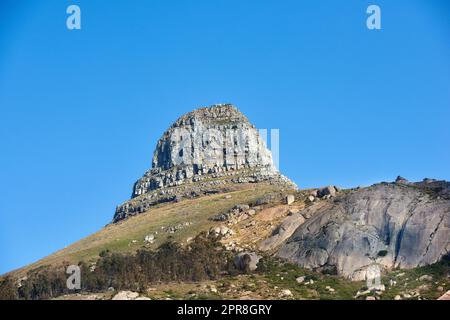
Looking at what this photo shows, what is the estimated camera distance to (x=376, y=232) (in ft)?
419

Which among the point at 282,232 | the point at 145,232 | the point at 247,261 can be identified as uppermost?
the point at 145,232

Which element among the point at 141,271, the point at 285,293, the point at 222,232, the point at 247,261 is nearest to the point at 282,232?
the point at 247,261

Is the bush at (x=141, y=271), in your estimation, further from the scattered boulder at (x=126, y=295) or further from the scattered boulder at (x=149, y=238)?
the scattered boulder at (x=149, y=238)

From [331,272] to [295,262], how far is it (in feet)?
27.5

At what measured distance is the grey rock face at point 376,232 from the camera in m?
122

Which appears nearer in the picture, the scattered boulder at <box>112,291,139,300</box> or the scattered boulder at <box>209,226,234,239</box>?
the scattered boulder at <box>112,291,139,300</box>

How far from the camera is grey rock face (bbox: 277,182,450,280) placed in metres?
122

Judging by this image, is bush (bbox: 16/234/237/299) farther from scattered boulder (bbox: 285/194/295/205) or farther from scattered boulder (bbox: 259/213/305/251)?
scattered boulder (bbox: 285/194/295/205)

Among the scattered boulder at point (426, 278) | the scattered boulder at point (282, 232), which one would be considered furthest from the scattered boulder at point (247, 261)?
the scattered boulder at point (426, 278)

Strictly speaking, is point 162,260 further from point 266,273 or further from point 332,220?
point 332,220

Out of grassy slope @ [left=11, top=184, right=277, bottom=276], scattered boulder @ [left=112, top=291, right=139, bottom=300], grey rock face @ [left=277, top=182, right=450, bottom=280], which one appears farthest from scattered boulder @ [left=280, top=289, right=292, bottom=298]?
grassy slope @ [left=11, top=184, right=277, bottom=276]

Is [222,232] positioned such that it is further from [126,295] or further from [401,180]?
[126,295]

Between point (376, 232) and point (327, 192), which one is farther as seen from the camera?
point (327, 192)

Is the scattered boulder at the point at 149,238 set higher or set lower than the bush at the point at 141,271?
higher
